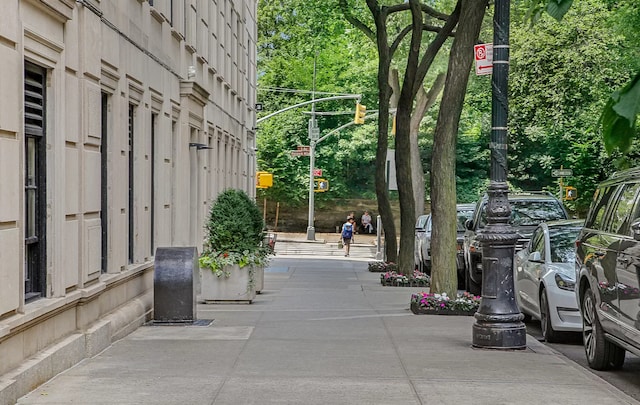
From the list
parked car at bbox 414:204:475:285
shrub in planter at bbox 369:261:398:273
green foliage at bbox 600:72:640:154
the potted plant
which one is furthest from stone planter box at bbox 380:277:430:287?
green foliage at bbox 600:72:640:154

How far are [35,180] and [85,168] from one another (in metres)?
1.37

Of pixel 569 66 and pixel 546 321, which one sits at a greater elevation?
pixel 569 66

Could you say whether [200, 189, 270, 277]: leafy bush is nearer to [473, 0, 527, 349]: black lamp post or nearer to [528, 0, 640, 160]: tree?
[473, 0, 527, 349]: black lamp post

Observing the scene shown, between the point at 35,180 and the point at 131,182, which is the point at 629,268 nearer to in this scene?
the point at 35,180

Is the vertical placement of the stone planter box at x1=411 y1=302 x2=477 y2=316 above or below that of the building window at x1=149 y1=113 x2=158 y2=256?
below

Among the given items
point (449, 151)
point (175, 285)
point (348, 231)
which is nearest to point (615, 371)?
point (175, 285)

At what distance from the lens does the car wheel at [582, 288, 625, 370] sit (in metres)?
10.8

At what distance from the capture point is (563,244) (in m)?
14.8

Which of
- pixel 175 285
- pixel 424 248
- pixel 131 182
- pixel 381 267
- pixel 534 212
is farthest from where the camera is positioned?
pixel 381 267

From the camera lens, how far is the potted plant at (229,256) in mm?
17984

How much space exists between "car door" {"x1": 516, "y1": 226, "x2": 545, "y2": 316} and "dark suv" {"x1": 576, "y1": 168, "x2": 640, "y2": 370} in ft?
8.33

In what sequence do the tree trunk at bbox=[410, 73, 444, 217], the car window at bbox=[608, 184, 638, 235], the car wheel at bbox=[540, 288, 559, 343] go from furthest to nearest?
the tree trunk at bbox=[410, 73, 444, 217] < the car wheel at bbox=[540, 288, 559, 343] < the car window at bbox=[608, 184, 638, 235]

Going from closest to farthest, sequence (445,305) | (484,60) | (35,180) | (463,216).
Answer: (35,180), (484,60), (445,305), (463,216)

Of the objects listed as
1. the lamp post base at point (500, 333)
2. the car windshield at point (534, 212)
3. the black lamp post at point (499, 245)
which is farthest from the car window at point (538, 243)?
the car windshield at point (534, 212)
